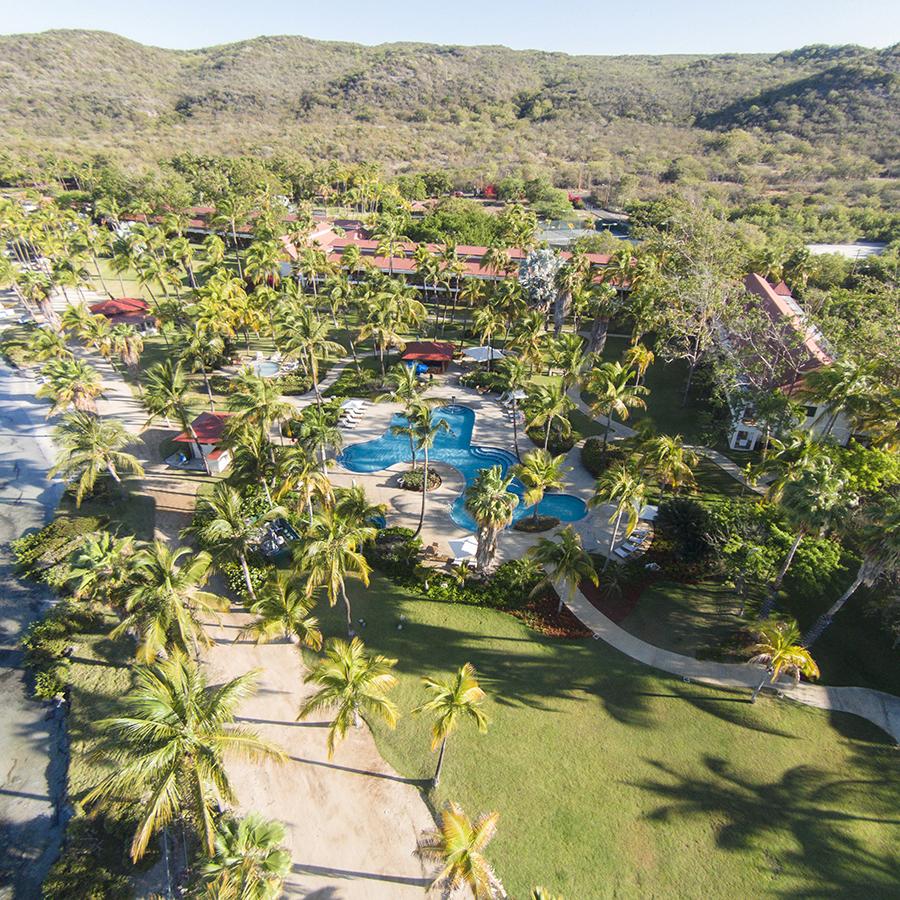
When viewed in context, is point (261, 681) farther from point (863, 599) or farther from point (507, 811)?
point (863, 599)

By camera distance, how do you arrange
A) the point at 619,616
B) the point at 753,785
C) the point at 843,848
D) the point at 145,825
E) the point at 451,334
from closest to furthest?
1. the point at 145,825
2. the point at 843,848
3. the point at 753,785
4. the point at 619,616
5. the point at 451,334

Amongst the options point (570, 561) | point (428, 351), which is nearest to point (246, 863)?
point (570, 561)

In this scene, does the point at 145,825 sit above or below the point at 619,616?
above

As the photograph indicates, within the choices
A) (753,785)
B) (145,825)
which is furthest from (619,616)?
(145,825)

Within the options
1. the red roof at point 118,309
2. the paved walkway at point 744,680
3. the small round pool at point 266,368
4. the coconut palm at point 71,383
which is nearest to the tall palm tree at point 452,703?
the paved walkway at point 744,680

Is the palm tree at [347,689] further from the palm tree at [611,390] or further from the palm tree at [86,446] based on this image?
the palm tree at [611,390]

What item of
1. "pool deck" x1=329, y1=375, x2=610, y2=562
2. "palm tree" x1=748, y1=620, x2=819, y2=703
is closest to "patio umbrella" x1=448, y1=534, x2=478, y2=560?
"pool deck" x1=329, y1=375, x2=610, y2=562

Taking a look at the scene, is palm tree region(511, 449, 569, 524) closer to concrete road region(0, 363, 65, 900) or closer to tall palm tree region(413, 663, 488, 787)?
tall palm tree region(413, 663, 488, 787)
